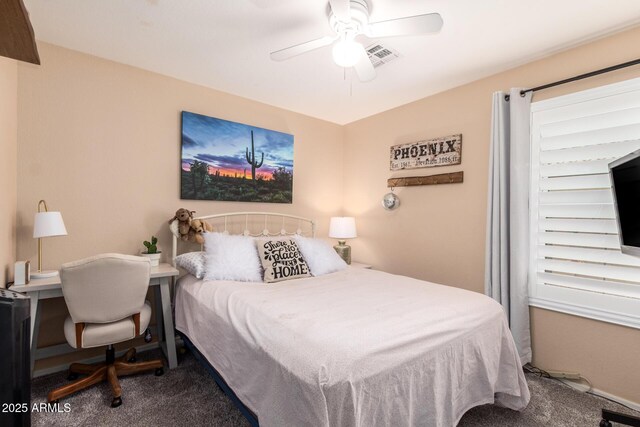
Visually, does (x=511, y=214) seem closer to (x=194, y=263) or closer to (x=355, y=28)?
(x=355, y=28)

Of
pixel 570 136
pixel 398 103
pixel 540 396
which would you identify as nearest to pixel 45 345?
pixel 540 396

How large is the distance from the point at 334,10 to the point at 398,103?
6.51ft

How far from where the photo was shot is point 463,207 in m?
2.88

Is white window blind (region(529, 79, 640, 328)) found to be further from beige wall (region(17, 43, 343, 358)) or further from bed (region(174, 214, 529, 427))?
beige wall (region(17, 43, 343, 358))

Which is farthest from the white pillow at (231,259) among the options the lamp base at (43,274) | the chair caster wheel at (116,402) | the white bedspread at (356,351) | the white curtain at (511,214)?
the white curtain at (511,214)

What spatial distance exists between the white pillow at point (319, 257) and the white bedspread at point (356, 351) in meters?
0.47

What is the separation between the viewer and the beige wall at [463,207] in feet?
6.85

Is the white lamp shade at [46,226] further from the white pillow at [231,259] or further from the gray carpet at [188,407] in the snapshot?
the gray carpet at [188,407]

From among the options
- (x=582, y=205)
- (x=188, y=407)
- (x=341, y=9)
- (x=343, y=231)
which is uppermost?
(x=341, y=9)

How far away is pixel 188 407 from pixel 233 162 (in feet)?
7.09

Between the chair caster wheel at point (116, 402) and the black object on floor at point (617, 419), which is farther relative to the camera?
the chair caster wheel at point (116, 402)

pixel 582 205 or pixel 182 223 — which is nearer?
pixel 582 205

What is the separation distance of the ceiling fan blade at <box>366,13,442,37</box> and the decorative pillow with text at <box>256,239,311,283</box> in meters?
1.76

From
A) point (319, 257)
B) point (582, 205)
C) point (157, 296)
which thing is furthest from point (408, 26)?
point (157, 296)
